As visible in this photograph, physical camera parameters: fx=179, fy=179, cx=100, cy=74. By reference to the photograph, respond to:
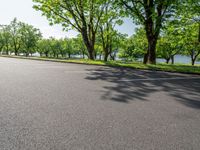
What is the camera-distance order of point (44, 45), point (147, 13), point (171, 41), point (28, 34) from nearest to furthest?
1. point (147, 13)
2. point (171, 41)
3. point (28, 34)
4. point (44, 45)

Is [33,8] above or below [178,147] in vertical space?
above

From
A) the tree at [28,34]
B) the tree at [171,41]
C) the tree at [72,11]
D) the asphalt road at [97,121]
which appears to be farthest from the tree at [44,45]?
the asphalt road at [97,121]

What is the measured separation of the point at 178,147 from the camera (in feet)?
8.04

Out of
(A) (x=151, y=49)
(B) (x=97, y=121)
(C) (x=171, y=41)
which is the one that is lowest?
(B) (x=97, y=121)

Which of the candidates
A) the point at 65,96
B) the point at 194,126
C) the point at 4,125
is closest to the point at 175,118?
the point at 194,126

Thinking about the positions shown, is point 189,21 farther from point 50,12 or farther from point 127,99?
point 127,99

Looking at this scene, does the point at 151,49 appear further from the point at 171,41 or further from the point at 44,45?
the point at 44,45

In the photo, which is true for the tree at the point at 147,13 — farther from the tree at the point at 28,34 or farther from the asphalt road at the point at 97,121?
the tree at the point at 28,34

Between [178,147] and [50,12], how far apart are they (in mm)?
21877

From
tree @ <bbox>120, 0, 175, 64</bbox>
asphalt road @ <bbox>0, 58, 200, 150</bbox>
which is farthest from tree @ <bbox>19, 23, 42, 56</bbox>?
asphalt road @ <bbox>0, 58, 200, 150</bbox>

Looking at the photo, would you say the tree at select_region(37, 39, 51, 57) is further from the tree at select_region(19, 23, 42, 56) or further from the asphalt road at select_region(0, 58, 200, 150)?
the asphalt road at select_region(0, 58, 200, 150)

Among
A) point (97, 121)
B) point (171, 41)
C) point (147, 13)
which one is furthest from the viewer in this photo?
point (171, 41)

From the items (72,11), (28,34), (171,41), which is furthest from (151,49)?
(28,34)

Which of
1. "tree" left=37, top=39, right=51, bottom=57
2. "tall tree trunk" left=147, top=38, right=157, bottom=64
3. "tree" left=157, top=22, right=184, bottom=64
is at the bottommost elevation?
"tall tree trunk" left=147, top=38, right=157, bottom=64
